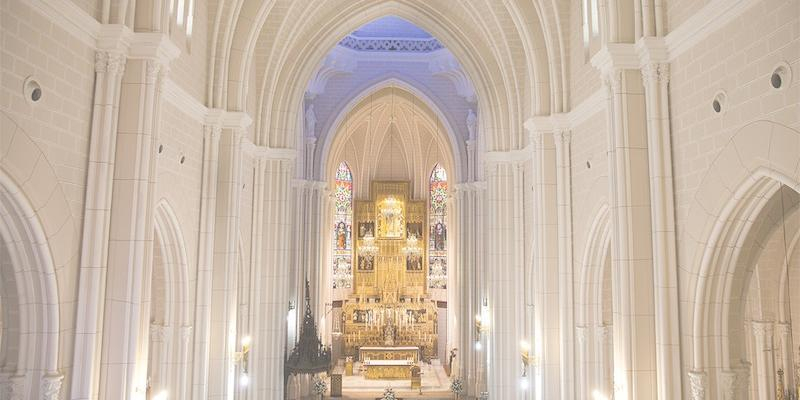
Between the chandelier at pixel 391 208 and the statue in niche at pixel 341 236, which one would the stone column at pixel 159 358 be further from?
the statue in niche at pixel 341 236

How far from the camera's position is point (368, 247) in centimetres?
3606

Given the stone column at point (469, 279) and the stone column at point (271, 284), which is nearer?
the stone column at point (271, 284)

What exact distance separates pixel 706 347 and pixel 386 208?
28.0 metres

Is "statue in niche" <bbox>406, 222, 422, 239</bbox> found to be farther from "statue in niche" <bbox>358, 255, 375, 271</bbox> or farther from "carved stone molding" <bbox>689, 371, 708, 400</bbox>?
"carved stone molding" <bbox>689, 371, 708, 400</bbox>

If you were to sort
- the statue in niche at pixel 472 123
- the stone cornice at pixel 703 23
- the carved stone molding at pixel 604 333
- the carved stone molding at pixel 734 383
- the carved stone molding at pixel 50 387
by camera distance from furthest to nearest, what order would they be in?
the statue in niche at pixel 472 123 < the carved stone molding at pixel 604 333 < the carved stone molding at pixel 734 383 < the carved stone molding at pixel 50 387 < the stone cornice at pixel 703 23

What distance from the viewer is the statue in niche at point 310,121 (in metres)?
28.4

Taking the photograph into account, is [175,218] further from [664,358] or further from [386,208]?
[386,208]

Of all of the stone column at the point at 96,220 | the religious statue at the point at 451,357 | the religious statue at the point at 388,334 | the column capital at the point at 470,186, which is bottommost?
the religious statue at the point at 451,357

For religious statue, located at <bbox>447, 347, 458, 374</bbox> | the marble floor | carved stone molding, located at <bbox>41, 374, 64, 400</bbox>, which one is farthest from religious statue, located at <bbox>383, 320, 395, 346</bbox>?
carved stone molding, located at <bbox>41, 374, 64, 400</bbox>

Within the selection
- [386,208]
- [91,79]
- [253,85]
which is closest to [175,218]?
[91,79]

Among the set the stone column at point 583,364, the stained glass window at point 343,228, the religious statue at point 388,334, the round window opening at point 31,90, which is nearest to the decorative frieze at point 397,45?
the stained glass window at point 343,228

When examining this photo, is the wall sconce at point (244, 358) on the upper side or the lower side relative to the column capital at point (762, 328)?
lower

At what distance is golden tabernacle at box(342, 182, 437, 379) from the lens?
34.7 m

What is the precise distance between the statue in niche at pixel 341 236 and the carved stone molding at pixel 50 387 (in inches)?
1121
